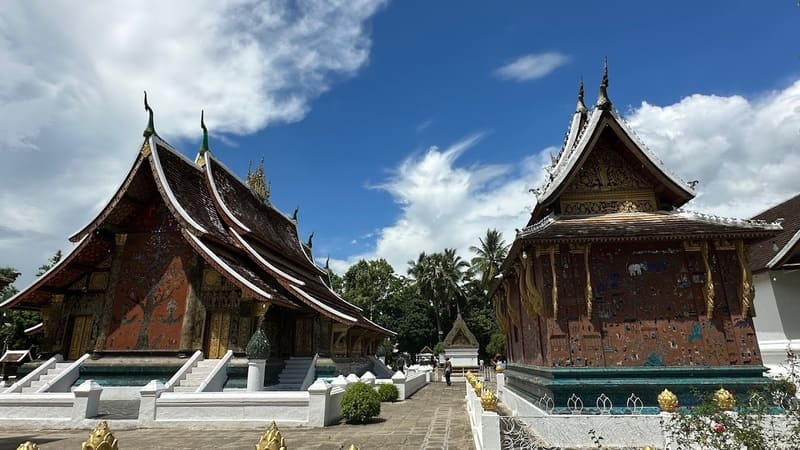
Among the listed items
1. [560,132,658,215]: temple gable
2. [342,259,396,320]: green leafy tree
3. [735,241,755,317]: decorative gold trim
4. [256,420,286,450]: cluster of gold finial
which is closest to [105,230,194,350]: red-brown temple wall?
[560,132,658,215]: temple gable

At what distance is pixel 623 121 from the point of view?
927 centimetres

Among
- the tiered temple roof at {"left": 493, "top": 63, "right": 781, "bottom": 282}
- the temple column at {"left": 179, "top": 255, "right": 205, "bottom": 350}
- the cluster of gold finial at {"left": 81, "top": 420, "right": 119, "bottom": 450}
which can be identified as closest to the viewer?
the cluster of gold finial at {"left": 81, "top": 420, "right": 119, "bottom": 450}

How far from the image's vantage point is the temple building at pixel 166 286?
44.5ft

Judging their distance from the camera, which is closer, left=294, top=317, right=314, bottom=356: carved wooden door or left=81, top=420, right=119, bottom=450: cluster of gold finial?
left=81, top=420, right=119, bottom=450: cluster of gold finial

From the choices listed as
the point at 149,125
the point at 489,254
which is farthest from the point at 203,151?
the point at 489,254

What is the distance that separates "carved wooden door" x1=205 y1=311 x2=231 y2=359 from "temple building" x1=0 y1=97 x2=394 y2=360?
3cm

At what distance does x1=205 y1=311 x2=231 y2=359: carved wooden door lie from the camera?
532 inches

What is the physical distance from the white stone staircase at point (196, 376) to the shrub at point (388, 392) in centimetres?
532

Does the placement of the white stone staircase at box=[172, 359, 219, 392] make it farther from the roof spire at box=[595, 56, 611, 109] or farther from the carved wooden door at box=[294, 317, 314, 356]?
the roof spire at box=[595, 56, 611, 109]

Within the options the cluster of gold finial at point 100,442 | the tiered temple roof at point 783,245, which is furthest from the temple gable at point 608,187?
the cluster of gold finial at point 100,442

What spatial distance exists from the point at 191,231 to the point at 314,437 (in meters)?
8.52

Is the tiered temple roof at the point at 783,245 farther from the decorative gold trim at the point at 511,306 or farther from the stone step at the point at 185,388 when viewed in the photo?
the stone step at the point at 185,388

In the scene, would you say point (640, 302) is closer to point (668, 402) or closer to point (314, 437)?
point (668, 402)

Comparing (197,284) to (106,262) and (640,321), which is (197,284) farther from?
(640,321)
